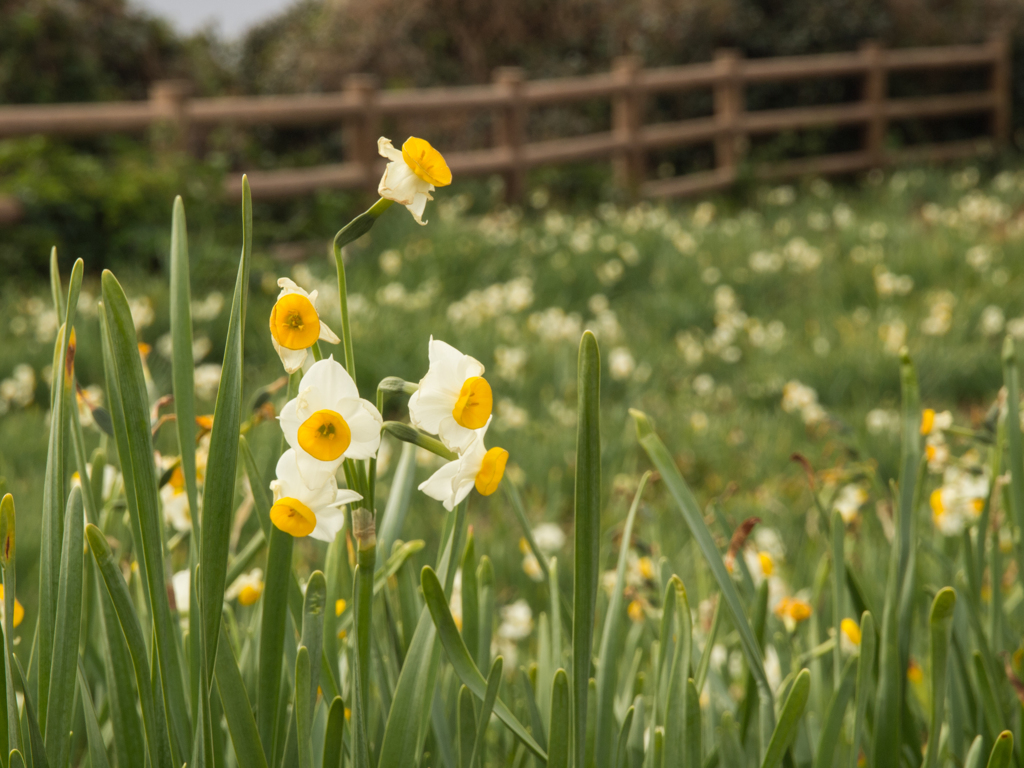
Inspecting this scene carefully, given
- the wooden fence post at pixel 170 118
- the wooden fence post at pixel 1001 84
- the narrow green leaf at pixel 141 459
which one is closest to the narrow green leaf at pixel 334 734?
the narrow green leaf at pixel 141 459

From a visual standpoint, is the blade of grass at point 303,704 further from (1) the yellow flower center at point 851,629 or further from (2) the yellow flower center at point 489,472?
(1) the yellow flower center at point 851,629

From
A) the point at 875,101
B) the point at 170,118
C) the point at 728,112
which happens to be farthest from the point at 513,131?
the point at 875,101

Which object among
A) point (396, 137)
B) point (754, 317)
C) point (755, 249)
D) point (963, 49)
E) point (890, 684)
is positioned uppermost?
point (963, 49)

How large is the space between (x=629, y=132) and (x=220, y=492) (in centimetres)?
742

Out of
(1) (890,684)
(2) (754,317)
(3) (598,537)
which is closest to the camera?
(3) (598,537)

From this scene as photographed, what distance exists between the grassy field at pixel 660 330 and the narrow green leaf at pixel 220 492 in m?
0.81

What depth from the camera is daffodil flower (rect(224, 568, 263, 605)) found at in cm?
86

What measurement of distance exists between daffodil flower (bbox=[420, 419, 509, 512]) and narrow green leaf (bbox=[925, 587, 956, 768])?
0.38 meters

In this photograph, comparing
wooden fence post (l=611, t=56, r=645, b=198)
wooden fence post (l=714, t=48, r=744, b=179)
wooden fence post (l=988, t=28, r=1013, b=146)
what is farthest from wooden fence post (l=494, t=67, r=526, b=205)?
wooden fence post (l=988, t=28, r=1013, b=146)

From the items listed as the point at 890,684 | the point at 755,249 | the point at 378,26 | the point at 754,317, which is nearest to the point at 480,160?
the point at 755,249

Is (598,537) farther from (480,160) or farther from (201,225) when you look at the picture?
(480,160)

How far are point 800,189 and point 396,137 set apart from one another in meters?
3.78

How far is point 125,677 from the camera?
679mm

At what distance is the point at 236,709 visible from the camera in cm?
60
